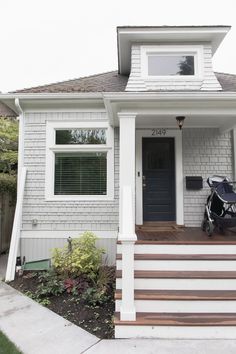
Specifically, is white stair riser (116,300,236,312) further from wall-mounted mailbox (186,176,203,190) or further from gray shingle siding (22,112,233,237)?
wall-mounted mailbox (186,176,203,190)

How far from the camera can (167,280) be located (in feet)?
12.1

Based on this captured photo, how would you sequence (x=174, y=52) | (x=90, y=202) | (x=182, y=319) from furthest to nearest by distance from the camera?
(x=174, y=52) → (x=90, y=202) → (x=182, y=319)

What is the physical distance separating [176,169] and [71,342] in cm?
421

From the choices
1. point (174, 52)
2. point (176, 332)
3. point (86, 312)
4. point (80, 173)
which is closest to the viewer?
point (176, 332)

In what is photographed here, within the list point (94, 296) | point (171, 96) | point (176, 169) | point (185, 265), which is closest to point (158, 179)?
point (176, 169)

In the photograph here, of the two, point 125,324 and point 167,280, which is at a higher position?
point 167,280

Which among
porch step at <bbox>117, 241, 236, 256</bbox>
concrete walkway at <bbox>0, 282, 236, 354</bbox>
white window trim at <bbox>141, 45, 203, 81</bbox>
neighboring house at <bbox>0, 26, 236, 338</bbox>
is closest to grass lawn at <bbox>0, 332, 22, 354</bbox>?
concrete walkway at <bbox>0, 282, 236, 354</bbox>

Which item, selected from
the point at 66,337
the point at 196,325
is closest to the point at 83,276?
the point at 66,337

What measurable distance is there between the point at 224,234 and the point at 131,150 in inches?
91.6

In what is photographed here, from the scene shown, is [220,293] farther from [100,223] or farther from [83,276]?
[100,223]

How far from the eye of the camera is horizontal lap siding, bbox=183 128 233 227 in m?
6.16

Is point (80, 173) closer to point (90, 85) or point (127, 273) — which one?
point (90, 85)

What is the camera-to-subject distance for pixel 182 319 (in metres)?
3.24

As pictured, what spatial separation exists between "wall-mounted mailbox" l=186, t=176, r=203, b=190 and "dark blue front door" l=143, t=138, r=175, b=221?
339mm
